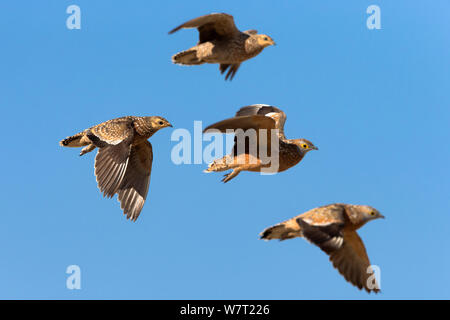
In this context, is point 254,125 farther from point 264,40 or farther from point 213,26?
point 213,26

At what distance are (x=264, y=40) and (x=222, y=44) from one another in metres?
0.86

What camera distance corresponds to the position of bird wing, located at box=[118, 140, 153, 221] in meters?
15.3

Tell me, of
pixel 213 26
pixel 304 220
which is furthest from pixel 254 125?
pixel 213 26

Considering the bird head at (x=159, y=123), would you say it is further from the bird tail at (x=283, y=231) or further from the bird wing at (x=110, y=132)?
the bird tail at (x=283, y=231)

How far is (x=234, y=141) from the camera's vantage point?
1406cm

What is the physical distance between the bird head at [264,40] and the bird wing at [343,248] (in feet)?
14.2

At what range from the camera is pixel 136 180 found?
15.5 m

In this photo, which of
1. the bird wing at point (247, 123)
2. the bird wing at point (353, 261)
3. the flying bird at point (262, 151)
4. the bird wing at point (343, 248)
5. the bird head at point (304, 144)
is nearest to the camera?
the bird wing at point (343, 248)

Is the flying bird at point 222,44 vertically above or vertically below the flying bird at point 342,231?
above

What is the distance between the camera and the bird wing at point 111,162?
14133 mm

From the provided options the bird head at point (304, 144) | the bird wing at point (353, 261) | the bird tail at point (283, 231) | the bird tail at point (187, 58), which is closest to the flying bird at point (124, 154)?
the bird tail at point (187, 58)

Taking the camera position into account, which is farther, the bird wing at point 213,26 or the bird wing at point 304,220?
the bird wing at point 213,26

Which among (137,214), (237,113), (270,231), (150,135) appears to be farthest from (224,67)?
(270,231)

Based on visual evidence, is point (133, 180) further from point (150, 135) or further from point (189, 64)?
point (189, 64)
